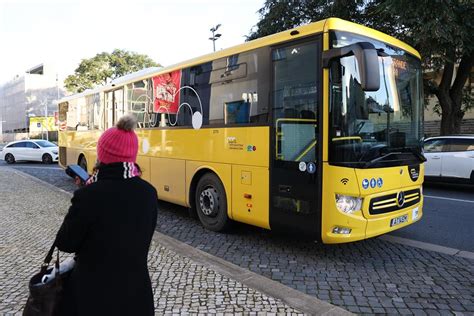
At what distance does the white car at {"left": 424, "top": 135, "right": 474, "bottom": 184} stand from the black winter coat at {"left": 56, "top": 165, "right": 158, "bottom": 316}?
37.5 feet

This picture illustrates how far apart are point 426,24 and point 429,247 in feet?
34.8

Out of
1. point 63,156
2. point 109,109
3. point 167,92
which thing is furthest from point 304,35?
point 63,156

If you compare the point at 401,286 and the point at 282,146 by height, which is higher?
the point at 282,146

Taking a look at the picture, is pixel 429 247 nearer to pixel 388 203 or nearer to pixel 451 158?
pixel 388 203

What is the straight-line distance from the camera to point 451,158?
38.6 feet

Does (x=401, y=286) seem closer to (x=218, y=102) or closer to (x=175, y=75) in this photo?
→ (x=218, y=102)

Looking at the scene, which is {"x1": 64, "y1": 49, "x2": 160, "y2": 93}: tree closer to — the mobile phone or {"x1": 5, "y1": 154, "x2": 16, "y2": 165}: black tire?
{"x1": 5, "y1": 154, "x2": 16, "y2": 165}: black tire

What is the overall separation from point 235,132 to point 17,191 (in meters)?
7.76

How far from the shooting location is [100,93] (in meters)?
11.0

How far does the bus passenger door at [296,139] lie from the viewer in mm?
5066

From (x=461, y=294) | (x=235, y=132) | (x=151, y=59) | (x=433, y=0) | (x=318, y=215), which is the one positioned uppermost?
(x=151, y=59)

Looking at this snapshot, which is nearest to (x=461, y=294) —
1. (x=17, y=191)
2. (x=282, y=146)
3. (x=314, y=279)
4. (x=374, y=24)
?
(x=314, y=279)

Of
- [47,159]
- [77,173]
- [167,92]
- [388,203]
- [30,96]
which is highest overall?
[30,96]

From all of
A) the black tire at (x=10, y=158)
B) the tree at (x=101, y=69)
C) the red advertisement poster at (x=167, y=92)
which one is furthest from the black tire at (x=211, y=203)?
the tree at (x=101, y=69)
